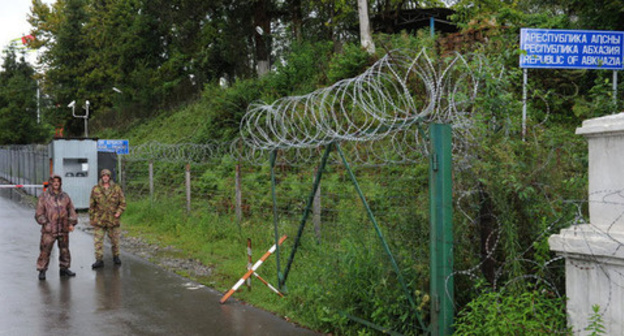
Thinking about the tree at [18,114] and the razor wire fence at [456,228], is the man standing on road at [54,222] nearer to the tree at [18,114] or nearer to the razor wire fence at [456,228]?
the razor wire fence at [456,228]

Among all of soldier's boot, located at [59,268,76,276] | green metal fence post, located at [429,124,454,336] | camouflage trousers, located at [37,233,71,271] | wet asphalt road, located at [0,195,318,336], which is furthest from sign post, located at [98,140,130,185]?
green metal fence post, located at [429,124,454,336]

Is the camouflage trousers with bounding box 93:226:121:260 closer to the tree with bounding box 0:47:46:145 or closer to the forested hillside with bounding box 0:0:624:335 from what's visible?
the forested hillside with bounding box 0:0:624:335

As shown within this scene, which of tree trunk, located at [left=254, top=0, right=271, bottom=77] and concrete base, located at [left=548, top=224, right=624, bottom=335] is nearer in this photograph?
concrete base, located at [left=548, top=224, right=624, bottom=335]

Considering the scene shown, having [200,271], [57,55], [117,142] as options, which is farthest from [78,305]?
[57,55]

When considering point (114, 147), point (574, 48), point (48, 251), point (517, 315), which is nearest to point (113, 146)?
point (114, 147)

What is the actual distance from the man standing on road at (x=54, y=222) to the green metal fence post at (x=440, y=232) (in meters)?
6.99

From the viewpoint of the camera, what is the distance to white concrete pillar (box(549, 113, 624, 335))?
4.34 m

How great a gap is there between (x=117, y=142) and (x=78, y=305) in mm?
13264

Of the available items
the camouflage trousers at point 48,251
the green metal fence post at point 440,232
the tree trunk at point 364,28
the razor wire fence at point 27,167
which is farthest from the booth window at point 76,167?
the green metal fence post at point 440,232

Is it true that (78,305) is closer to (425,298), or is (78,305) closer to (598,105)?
(425,298)

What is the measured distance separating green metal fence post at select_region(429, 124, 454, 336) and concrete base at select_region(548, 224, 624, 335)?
0.95 meters

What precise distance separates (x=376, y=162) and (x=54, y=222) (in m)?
5.85

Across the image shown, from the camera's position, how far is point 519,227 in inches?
211

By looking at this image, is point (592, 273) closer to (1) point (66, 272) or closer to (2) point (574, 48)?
(2) point (574, 48)
